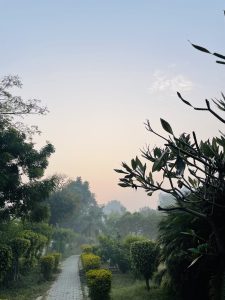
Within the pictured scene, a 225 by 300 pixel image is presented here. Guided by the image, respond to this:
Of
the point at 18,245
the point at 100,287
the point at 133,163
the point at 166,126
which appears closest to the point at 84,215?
the point at 18,245

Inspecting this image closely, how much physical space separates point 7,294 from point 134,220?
56947mm

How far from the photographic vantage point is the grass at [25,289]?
1473 cm

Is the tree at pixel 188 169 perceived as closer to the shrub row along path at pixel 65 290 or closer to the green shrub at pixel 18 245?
the shrub row along path at pixel 65 290

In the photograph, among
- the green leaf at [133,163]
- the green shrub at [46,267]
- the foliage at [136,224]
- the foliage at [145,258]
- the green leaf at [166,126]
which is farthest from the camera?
the foliage at [136,224]

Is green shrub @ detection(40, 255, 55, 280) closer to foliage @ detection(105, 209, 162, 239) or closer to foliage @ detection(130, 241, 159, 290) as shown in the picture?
foliage @ detection(130, 241, 159, 290)

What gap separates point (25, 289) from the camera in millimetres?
16656

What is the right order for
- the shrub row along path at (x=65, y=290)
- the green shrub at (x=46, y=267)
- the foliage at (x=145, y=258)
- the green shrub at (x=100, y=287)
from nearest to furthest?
the green shrub at (x=100, y=287)
the foliage at (x=145, y=258)
the shrub row along path at (x=65, y=290)
the green shrub at (x=46, y=267)

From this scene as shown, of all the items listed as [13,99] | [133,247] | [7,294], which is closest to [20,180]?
[13,99]

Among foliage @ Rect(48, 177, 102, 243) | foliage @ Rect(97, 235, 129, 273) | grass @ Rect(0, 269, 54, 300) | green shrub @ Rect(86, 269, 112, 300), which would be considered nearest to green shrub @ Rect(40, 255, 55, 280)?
grass @ Rect(0, 269, 54, 300)

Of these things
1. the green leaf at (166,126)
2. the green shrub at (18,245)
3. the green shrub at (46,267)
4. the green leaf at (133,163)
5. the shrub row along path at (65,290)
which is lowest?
the shrub row along path at (65,290)

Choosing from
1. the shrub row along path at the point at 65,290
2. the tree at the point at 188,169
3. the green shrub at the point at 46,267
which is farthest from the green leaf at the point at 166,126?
the green shrub at the point at 46,267

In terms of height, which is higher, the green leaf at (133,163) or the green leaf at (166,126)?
the green leaf at (133,163)

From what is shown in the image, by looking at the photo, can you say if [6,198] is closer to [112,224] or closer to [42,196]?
[42,196]

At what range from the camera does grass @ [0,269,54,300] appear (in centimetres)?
1473
